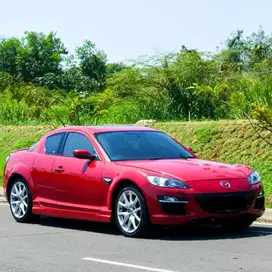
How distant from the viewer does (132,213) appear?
38.0 ft

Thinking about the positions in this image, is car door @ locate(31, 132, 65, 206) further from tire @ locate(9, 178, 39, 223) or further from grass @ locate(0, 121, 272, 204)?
grass @ locate(0, 121, 272, 204)

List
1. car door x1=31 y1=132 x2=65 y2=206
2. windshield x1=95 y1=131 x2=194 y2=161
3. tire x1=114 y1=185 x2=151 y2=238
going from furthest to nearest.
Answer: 1. car door x1=31 y1=132 x2=65 y2=206
2. windshield x1=95 y1=131 x2=194 y2=161
3. tire x1=114 y1=185 x2=151 y2=238

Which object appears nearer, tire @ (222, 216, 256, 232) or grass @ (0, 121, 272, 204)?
tire @ (222, 216, 256, 232)

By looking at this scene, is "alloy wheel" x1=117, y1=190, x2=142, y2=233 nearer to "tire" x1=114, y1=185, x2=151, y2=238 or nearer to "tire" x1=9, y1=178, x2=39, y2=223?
"tire" x1=114, y1=185, x2=151, y2=238

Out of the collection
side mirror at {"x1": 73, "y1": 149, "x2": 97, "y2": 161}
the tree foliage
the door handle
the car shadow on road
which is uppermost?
the tree foliage

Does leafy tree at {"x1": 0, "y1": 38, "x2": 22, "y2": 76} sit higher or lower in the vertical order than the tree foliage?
higher

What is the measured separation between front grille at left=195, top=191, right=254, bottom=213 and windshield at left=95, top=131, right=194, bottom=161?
1401 mm

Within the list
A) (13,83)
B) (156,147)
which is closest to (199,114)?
(13,83)

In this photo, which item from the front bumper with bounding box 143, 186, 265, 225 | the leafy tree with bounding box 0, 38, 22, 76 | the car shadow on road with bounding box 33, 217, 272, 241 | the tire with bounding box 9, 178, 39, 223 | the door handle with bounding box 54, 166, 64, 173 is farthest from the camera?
the leafy tree with bounding box 0, 38, 22, 76

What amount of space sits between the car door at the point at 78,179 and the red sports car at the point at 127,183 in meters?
0.01

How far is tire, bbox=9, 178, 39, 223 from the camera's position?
13.5 metres

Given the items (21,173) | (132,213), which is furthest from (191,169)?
(21,173)

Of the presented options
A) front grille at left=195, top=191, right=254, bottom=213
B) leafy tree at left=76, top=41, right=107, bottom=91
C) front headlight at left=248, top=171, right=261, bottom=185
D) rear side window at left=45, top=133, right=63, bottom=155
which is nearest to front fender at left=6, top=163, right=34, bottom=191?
rear side window at left=45, top=133, right=63, bottom=155

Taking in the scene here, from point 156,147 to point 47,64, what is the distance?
2499 inches
